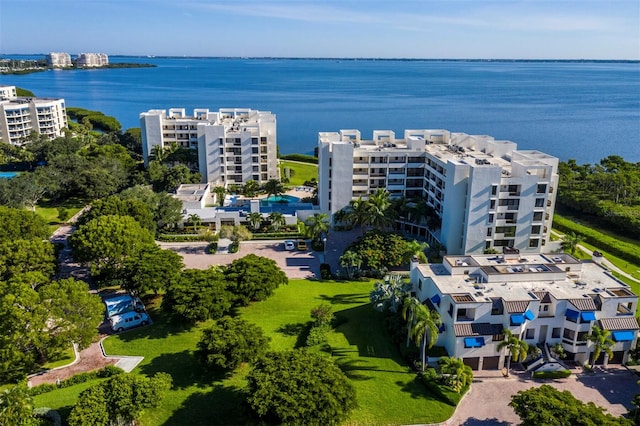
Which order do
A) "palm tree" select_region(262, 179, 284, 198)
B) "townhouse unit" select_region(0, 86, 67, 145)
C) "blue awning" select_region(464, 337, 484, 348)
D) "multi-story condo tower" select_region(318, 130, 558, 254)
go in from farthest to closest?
"townhouse unit" select_region(0, 86, 67, 145), "palm tree" select_region(262, 179, 284, 198), "multi-story condo tower" select_region(318, 130, 558, 254), "blue awning" select_region(464, 337, 484, 348)

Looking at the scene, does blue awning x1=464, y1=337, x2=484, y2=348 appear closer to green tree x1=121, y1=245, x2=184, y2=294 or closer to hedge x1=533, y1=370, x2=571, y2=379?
hedge x1=533, y1=370, x2=571, y2=379

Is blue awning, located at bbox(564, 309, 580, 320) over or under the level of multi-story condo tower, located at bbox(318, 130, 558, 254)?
under

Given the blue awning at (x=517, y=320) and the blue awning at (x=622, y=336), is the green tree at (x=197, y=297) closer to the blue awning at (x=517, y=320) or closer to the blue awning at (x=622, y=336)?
the blue awning at (x=517, y=320)

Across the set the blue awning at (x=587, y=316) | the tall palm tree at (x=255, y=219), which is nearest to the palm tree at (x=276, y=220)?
the tall palm tree at (x=255, y=219)

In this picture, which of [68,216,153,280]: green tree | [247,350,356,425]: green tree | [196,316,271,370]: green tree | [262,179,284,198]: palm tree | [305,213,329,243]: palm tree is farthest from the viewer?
[262,179,284,198]: palm tree

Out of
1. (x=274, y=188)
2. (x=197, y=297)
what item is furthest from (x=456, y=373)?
(x=274, y=188)

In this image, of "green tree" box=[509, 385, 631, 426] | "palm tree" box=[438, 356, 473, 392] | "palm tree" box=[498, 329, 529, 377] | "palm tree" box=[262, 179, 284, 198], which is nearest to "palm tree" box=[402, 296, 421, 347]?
"palm tree" box=[438, 356, 473, 392]
